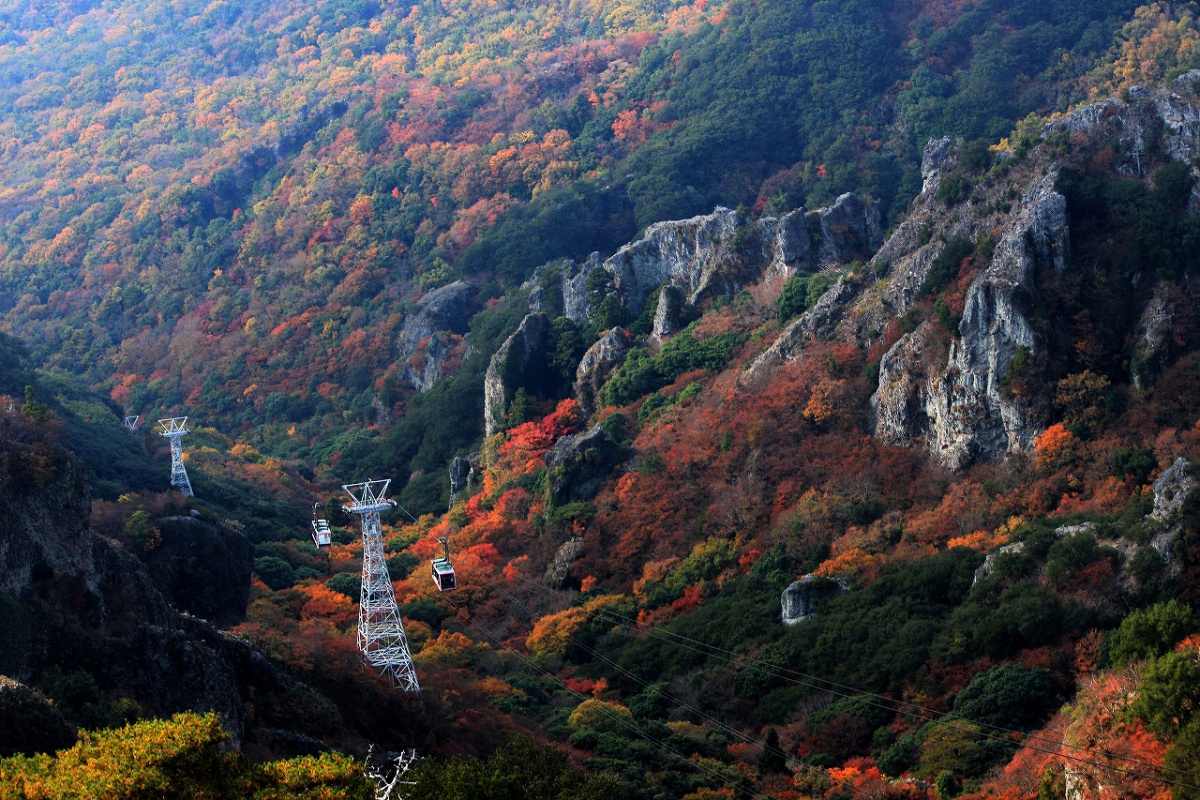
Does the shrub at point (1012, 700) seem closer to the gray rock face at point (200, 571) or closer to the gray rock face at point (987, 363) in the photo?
the gray rock face at point (987, 363)

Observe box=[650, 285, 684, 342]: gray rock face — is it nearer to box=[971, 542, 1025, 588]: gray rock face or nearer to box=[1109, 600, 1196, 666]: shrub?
box=[971, 542, 1025, 588]: gray rock face

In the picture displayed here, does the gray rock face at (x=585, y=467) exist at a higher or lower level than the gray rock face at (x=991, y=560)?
lower

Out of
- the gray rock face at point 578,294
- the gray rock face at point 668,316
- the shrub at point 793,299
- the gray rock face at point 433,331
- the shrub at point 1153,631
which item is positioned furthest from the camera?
the gray rock face at point 433,331

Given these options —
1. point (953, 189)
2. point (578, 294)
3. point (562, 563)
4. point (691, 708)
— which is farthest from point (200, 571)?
point (953, 189)

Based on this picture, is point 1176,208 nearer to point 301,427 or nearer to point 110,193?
point 301,427

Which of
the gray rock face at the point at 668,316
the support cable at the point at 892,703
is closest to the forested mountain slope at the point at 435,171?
the gray rock face at the point at 668,316

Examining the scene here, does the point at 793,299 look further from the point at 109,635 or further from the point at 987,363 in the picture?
the point at 109,635

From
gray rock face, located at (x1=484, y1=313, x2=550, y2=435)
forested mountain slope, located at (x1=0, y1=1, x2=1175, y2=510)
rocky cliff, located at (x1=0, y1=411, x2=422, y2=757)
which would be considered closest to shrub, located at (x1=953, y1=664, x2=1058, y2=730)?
rocky cliff, located at (x1=0, y1=411, x2=422, y2=757)

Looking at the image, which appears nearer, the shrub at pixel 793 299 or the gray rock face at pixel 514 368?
the shrub at pixel 793 299
